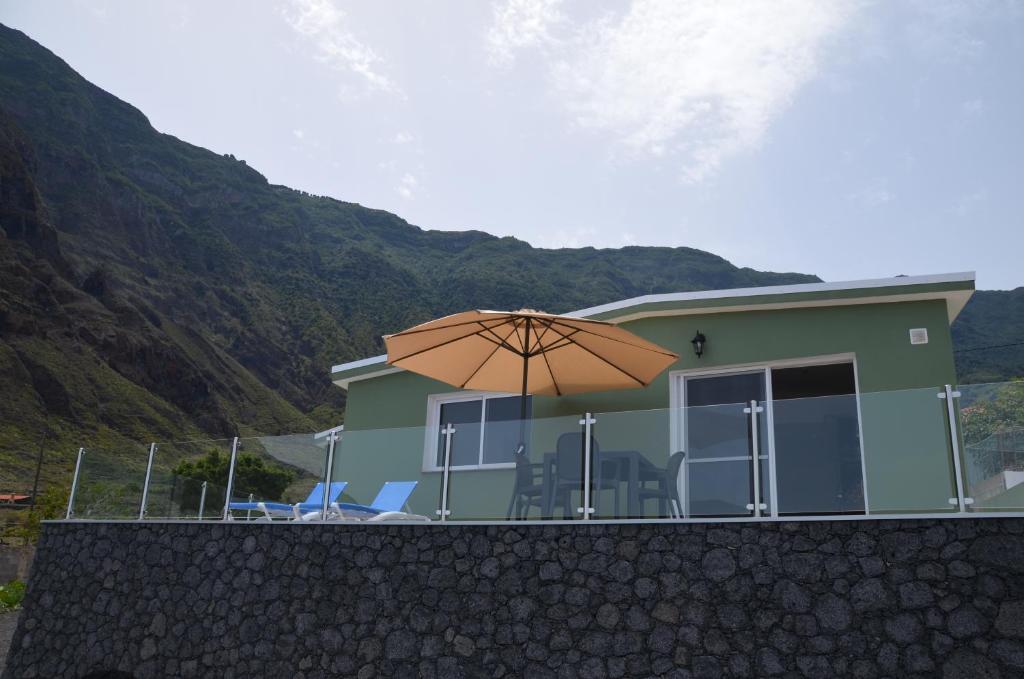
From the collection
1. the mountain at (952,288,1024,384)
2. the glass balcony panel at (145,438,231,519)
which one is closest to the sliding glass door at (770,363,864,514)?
the glass balcony panel at (145,438,231,519)

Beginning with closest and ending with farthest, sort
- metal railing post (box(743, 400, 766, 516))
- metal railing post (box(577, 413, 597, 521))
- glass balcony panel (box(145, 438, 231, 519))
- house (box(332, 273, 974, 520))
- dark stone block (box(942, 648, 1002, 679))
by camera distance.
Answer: dark stone block (box(942, 648, 1002, 679)), house (box(332, 273, 974, 520)), metal railing post (box(743, 400, 766, 516)), metal railing post (box(577, 413, 597, 521)), glass balcony panel (box(145, 438, 231, 519))

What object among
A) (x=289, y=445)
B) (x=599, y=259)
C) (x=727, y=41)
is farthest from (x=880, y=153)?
(x=599, y=259)

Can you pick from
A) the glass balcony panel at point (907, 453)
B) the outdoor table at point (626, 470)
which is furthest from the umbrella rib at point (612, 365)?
the glass balcony panel at point (907, 453)

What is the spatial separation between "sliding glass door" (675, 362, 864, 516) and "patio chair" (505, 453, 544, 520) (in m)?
1.31

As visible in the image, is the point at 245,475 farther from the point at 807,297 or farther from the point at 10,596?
the point at 10,596

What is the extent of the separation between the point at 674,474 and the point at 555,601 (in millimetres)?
1416

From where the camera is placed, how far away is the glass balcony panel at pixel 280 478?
29.6 ft

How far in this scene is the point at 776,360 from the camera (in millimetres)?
9500

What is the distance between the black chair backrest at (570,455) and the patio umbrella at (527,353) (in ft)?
2.65

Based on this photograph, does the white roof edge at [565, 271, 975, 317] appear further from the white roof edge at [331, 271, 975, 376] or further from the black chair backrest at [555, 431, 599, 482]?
the black chair backrest at [555, 431, 599, 482]

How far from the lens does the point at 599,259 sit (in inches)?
3029

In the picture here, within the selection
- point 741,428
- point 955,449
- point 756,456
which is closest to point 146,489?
point 741,428

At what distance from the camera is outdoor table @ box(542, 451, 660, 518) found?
23.5ft

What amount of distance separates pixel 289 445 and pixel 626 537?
4.19 m
